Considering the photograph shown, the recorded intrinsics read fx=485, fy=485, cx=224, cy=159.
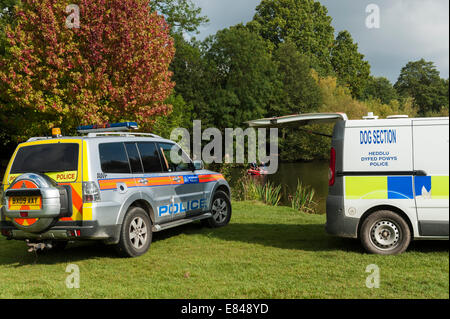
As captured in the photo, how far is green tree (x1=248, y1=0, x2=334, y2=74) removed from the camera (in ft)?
201

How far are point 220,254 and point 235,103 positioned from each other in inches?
1703

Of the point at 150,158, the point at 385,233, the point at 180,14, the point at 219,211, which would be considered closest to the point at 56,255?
the point at 150,158

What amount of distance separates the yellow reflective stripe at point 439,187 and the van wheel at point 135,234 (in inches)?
180

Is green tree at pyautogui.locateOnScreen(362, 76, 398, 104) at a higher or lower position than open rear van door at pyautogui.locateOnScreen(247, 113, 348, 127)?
higher

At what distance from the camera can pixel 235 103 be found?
1992 inches

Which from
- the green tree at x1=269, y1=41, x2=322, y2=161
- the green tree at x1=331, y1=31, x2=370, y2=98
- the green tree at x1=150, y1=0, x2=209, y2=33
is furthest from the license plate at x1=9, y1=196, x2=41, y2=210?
the green tree at x1=331, y1=31, x2=370, y2=98

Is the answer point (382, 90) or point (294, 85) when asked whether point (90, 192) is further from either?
point (382, 90)

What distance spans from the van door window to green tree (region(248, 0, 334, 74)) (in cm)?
5285

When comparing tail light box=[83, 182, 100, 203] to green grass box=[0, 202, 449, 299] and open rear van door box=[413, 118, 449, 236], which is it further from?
open rear van door box=[413, 118, 449, 236]

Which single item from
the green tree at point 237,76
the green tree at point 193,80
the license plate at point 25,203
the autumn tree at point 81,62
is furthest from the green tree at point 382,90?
the license plate at point 25,203

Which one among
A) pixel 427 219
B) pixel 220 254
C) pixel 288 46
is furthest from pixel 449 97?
pixel 288 46

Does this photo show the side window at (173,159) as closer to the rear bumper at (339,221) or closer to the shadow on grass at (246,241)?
the shadow on grass at (246,241)

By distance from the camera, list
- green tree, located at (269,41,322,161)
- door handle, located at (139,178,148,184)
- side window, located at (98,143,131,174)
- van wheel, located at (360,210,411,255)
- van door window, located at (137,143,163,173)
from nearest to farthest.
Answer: van wheel, located at (360,210,411,255)
side window, located at (98,143,131,174)
door handle, located at (139,178,148,184)
van door window, located at (137,143,163,173)
green tree, located at (269,41,322,161)
